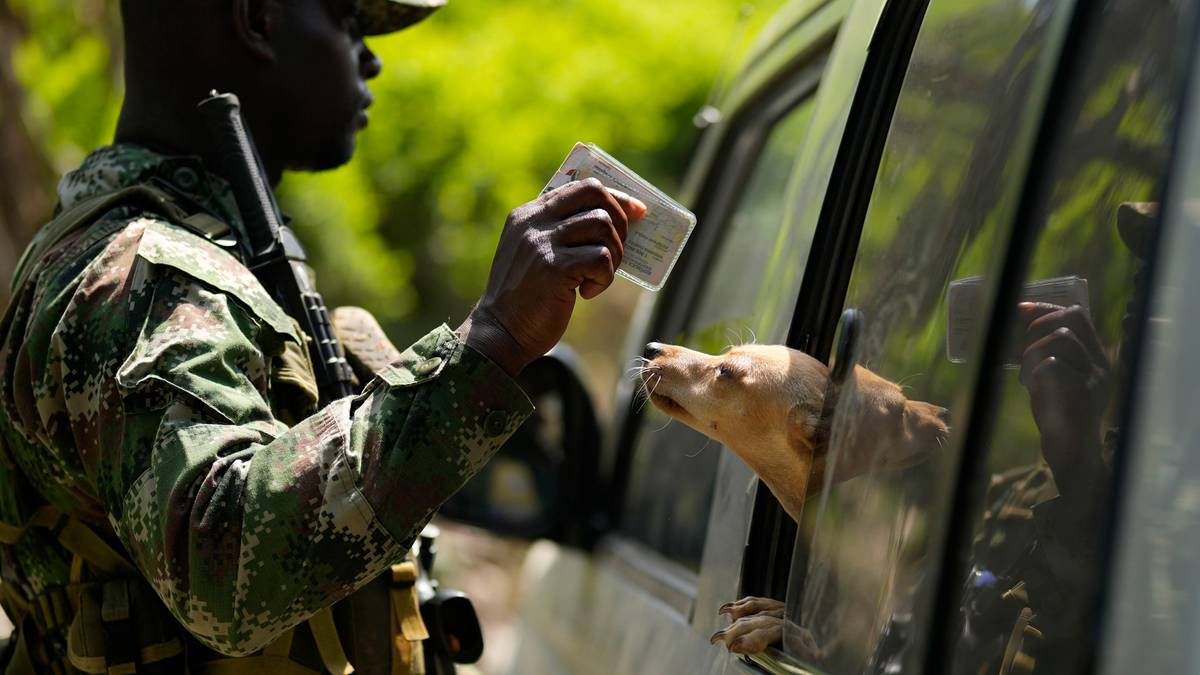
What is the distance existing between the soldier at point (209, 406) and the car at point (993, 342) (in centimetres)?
40

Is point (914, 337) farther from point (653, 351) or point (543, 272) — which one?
point (653, 351)

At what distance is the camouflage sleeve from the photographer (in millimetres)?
1498

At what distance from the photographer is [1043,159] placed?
127 centimetres

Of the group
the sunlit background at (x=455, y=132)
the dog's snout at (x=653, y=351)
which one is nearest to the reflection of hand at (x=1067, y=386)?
the dog's snout at (x=653, y=351)

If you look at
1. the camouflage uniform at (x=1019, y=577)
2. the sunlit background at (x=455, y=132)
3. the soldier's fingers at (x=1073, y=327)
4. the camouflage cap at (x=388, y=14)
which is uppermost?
the sunlit background at (x=455, y=132)

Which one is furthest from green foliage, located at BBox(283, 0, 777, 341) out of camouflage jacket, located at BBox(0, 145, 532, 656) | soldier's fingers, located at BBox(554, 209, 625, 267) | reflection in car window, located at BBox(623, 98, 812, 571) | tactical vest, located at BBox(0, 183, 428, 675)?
soldier's fingers, located at BBox(554, 209, 625, 267)

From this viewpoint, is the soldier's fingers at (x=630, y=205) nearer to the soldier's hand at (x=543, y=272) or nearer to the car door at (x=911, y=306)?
the soldier's hand at (x=543, y=272)

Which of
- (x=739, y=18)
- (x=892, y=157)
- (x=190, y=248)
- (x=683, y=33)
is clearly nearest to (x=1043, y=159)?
(x=892, y=157)

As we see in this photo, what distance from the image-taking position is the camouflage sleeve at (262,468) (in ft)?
4.91

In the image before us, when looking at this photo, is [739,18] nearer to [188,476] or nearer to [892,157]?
[892,157]

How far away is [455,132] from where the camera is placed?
1490 cm

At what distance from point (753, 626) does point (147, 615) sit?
93cm

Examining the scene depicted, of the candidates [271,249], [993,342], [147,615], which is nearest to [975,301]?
[993,342]

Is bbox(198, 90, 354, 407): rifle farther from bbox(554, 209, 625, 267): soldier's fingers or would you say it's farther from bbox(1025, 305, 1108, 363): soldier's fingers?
bbox(1025, 305, 1108, 363): soldier's fingers
